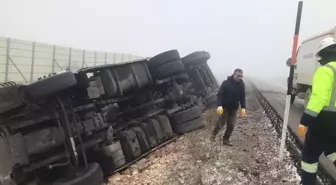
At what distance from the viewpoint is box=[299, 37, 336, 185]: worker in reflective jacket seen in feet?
13.2

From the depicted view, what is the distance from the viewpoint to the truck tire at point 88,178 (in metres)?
5.67

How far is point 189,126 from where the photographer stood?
905 cm

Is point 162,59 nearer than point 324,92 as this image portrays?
No

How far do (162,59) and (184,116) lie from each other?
1.42 meters

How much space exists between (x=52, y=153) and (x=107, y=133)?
107 centimetres

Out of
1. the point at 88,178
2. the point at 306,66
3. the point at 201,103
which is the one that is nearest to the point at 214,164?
the point at 88,178

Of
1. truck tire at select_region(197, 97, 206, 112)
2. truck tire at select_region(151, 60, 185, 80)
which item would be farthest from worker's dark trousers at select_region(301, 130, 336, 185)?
truck tire at select_region(197, 97, 206, 112)

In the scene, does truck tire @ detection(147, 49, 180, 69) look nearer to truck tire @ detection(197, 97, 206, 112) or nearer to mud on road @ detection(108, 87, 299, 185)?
mud on road @ detection(108, 87, 299, 185)

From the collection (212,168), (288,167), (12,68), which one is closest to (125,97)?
(212,168)

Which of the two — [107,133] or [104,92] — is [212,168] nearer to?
[107,133]

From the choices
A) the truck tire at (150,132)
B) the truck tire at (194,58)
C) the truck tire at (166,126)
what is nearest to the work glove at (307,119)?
the truck tire at (150,132)

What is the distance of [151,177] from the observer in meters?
6.00

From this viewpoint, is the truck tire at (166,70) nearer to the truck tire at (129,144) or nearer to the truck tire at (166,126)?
the truck tire at (166,126)

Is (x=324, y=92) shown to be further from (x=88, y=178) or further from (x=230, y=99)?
(x=230, y=99)
